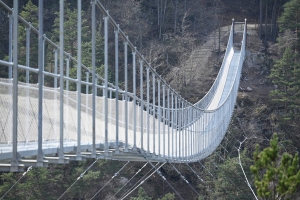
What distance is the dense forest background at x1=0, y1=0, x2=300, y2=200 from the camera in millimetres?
32656

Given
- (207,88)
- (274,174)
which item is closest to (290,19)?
(207,88)

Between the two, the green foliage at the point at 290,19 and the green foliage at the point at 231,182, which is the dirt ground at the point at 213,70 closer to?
the green foliage at the point at 290,19

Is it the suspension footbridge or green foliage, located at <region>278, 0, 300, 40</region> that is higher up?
green foliage, located at <region>278, 0, 300, 40</region>

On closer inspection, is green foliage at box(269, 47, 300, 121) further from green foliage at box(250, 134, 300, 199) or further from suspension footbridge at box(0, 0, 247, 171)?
green foliage at box(250, 134, 300, 199)

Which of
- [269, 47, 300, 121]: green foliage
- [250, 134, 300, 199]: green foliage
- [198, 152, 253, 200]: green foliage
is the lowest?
[198, 152, 253, 200]: green foliage

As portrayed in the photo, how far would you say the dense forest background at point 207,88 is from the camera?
3266 centimetres

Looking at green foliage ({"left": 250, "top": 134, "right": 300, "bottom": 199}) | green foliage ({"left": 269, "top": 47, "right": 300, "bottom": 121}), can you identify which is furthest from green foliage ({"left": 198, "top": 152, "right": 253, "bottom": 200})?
green foliage ({"left": 250, "top": 134, "right": 300, "bottom": 199})

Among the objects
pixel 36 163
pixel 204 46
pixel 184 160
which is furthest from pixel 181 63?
pixel 36 163

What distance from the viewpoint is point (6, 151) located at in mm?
9062

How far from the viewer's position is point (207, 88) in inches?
1759

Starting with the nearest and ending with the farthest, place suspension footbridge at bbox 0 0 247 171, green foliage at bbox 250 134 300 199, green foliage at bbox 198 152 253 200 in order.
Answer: suspension footbridge at bbox 0 0 247 171, green foliage at bbox 250 134 300 199, green foliage at bbox 198 152 253 200

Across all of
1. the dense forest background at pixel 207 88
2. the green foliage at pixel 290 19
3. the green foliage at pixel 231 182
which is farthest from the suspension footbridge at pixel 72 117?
the green foliage at pixel 290 19

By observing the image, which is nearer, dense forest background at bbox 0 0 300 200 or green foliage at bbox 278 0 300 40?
dense forest background at bbox 0 0 300 200

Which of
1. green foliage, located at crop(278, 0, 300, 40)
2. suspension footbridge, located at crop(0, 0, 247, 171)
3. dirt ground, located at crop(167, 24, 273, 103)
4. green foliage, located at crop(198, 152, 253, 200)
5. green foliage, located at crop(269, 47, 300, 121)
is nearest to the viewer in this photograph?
suspension footbridge, located at crop(0, 0, 247, 171)
